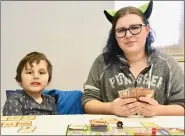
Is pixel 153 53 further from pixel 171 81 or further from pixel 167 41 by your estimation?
pixel 167 41

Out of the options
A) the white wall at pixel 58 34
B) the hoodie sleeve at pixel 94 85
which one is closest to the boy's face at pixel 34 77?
the hoodie sleeve at pixel 94 85

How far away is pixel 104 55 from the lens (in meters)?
1.54

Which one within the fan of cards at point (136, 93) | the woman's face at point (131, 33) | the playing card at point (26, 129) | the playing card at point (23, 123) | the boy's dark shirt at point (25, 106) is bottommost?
the boy's dark shirt at point (25, 106)

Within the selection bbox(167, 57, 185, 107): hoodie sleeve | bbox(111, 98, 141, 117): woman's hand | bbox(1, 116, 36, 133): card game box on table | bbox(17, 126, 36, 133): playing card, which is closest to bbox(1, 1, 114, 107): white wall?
bbox(167, 57, 185, 107): hoodie sleeve

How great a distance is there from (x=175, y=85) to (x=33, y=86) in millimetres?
815

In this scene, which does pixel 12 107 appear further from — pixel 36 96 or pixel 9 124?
pixel 9 124

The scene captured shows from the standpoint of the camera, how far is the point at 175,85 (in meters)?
1.38

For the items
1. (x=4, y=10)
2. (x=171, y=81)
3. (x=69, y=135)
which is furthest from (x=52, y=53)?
(x=69, y=135)

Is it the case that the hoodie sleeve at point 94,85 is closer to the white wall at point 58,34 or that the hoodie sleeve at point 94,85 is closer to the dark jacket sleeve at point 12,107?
the dark jacket sleeve at point 12,107

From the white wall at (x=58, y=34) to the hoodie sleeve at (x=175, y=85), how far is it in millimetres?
924

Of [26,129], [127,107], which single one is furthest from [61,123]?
[127,107]

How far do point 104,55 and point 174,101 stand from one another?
0.51m

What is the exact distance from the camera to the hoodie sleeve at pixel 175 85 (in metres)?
1.34

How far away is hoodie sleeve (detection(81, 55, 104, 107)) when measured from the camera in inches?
54.5
